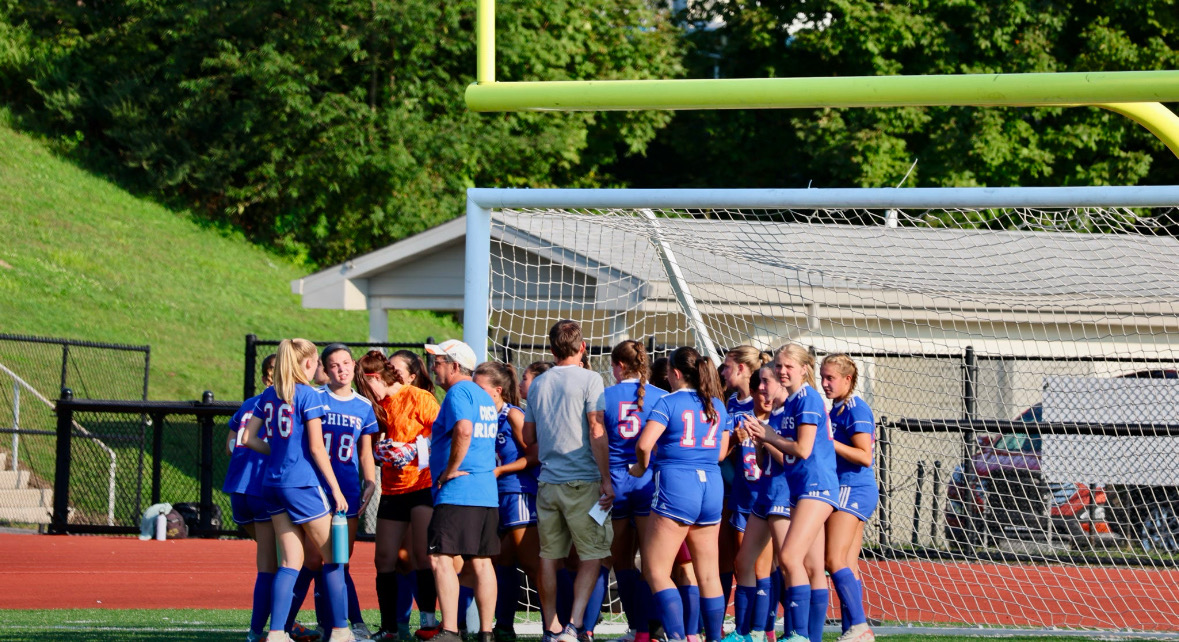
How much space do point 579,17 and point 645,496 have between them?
22.7m

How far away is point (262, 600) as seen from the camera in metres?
6.30

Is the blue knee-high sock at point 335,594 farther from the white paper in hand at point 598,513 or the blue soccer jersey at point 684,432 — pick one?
the blue soccer jersey at point 684,432

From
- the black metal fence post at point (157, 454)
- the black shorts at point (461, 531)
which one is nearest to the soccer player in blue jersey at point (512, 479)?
the black shorts at point (461, 531)

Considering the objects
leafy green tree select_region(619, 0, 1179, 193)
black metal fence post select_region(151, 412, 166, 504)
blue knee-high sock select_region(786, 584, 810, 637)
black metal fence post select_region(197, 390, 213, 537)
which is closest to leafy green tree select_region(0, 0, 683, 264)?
leafy green tree select_region(619, 0, 1179, 193)

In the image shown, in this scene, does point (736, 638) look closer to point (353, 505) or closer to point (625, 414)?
point (625, 414)

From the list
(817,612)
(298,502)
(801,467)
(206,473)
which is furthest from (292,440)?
(206,473)

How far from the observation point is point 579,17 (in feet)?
92.0

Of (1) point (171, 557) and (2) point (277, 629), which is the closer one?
(2) point (277, 629)

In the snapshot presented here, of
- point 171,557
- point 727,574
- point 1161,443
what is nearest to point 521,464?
point 727,574

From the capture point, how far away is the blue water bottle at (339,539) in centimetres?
619

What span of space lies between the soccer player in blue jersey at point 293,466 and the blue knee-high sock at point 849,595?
2541mm

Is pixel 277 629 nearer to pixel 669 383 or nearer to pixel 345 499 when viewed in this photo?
pixel 345 499

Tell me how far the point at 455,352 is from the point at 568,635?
156 centimetres

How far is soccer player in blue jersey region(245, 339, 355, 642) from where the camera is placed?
6051mm
